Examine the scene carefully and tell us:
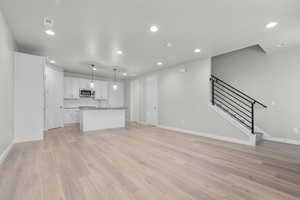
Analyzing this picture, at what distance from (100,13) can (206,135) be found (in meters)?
4.66

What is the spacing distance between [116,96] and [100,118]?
11.0 ft

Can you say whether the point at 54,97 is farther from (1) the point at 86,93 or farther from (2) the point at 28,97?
(2) the point at 28,97

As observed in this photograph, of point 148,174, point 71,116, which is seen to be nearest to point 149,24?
point 148,174

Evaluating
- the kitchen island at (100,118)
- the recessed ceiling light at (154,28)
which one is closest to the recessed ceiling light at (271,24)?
the recessed ceiling light at (154,28)

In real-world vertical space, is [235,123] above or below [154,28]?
below

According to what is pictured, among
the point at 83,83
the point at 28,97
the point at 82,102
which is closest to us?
the point at 28,97

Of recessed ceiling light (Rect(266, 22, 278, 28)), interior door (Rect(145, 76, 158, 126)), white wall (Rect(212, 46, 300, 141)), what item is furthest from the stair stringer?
interior door (Rect(145, 76, 158, 126))

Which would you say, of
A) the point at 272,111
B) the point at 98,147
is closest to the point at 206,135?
the point at 272,111

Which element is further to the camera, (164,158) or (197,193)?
(164,158)

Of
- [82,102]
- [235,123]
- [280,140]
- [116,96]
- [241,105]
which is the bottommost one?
[280,140]

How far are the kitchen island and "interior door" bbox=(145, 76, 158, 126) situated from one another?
1698 mm

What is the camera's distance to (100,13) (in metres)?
2.34

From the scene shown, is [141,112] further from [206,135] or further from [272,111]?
[272,111]

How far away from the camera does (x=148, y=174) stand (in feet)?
6.42
